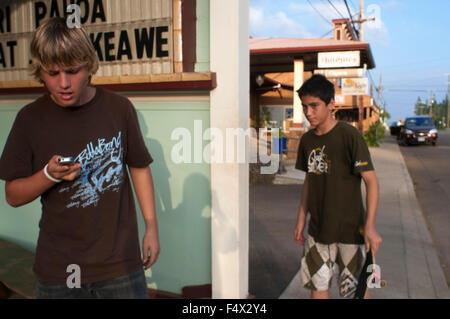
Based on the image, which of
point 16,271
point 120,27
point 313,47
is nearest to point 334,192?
point 120,27

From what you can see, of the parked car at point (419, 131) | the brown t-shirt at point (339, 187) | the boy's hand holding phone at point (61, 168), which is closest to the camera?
the boy's hand holding phone at point (61, 168)

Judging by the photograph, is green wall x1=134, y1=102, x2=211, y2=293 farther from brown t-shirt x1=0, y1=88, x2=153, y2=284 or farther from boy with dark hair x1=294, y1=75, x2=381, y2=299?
brown t-shirt x1=0, y1=88, x2=153, y2=284

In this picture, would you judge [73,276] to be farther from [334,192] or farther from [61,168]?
[334,192]

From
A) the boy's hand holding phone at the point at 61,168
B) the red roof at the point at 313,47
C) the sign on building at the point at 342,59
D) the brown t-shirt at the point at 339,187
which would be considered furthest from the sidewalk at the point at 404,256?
the red roof at the point at 313,47

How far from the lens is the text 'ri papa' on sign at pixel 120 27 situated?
142 inches

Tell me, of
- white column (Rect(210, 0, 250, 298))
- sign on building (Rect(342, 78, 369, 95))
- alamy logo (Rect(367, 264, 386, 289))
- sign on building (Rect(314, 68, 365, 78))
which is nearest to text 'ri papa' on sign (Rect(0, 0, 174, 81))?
white column (Rect(210, 0, 250, 298))

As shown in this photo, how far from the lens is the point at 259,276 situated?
450 centimetres

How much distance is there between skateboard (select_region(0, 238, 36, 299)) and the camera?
3381 mm

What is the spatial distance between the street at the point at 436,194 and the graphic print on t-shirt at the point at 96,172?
13.6 ft

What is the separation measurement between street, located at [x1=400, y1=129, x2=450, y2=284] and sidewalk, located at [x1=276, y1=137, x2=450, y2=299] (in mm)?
125

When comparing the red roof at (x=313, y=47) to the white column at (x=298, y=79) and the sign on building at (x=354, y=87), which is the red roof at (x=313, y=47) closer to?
the white column at (x=298, y=79)
